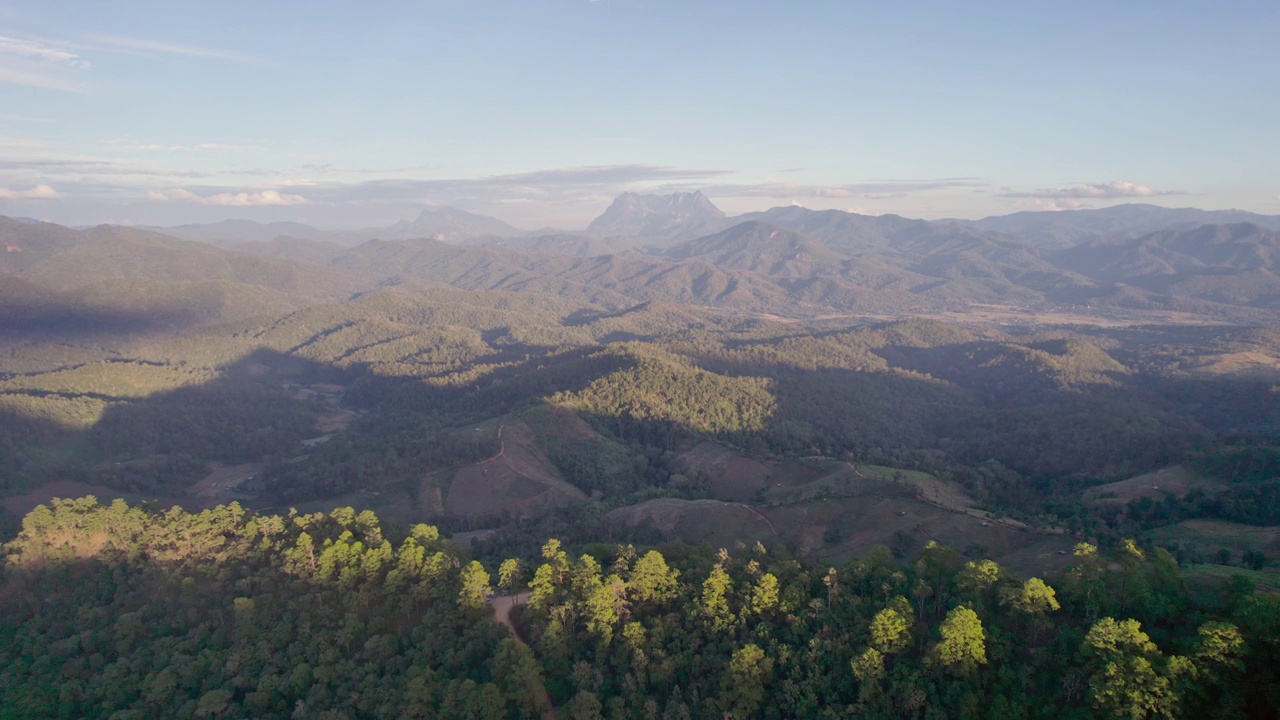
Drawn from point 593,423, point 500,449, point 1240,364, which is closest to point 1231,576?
point 500,449

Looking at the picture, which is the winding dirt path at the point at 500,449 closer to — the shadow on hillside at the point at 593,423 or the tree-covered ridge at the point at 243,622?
the shadow on hillside at the point at 593,423

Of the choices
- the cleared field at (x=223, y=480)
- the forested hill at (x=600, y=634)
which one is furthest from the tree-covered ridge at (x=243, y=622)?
the cleared field at (x=223, y=480)

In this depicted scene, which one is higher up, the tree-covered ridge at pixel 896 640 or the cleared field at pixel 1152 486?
the tree-covered ridge at pixel 896 640

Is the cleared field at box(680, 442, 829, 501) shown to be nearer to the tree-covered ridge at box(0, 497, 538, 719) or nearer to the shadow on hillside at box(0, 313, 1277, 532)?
the shadow on hillside at box(0, 313, 1277, 532)

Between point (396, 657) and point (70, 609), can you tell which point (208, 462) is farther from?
point (396, 657)

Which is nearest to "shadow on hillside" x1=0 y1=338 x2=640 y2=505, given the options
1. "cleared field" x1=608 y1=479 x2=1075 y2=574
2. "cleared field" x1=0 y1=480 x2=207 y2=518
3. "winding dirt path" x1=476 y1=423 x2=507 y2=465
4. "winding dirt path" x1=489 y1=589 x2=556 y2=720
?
"winding dirt path" x1=476 y1=423 x2=507 y2=465

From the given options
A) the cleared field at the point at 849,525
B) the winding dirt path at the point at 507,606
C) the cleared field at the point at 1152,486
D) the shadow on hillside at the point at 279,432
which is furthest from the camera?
the shadow on hillside at the point at 279,432
